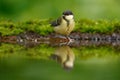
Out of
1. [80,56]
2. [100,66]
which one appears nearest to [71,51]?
[80,56]

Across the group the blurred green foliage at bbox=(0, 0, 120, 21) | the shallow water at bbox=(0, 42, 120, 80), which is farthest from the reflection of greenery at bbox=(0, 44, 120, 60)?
the blurred green foliage at bbox=(0, 0, 120, 21)

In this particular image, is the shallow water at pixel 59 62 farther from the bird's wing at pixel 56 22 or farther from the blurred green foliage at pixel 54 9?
the blurred green foliage at pixel 54 9

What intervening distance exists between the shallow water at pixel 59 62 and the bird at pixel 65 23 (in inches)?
22.1

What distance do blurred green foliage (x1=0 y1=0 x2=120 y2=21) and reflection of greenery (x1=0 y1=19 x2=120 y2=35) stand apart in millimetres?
869

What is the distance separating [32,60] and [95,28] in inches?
120

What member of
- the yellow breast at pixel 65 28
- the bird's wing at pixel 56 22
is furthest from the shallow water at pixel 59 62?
the bird's wing at pixel 56 22

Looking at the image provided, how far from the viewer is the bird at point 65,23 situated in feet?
43.0

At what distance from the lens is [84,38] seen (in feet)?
44.5

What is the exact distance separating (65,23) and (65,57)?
1.96m

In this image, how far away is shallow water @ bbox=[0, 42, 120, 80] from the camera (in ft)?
32.3

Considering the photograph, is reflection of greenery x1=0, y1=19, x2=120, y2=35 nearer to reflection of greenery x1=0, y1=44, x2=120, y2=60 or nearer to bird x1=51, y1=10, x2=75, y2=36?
bird x1=51, y1=10, x2=75, y2=36

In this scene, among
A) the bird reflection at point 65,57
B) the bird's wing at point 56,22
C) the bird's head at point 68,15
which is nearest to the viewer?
the bird reflection at point 65,57

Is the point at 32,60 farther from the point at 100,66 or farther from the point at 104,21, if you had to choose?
the point at 104,21

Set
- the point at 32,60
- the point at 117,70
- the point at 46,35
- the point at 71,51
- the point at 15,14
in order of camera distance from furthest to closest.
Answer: the point at 15,14, the point at 46,35, the point at 71,51, the point at 32,60, the point at 117,70
